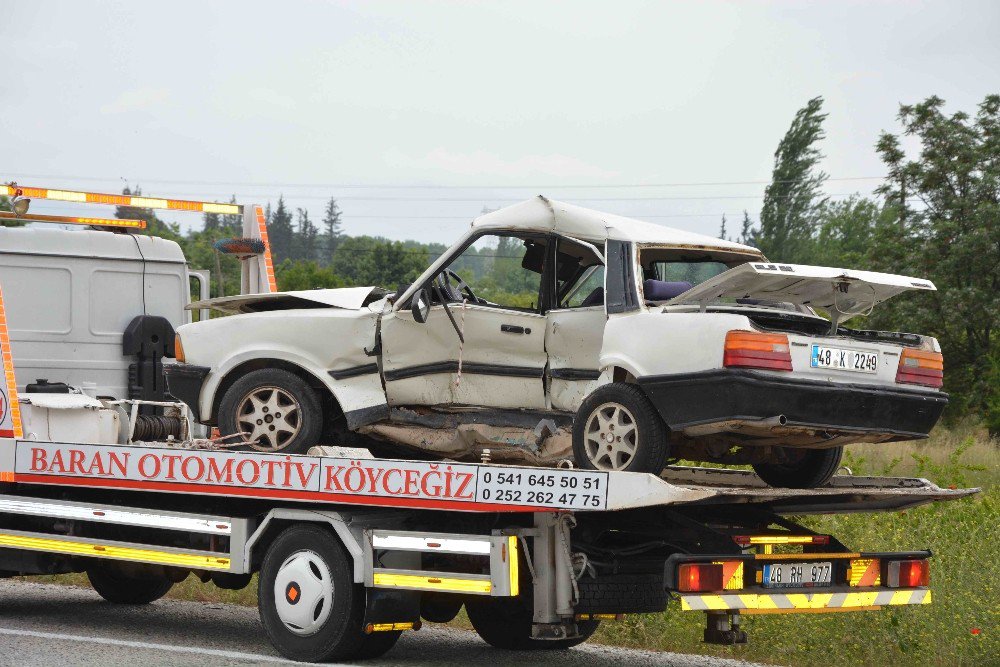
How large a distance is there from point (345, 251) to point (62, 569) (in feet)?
144

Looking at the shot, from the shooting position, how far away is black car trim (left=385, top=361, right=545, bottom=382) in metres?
7.94

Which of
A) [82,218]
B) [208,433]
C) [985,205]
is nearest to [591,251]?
[208,433]

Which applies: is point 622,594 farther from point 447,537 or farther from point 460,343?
point 460,343

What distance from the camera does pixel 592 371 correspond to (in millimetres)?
7723

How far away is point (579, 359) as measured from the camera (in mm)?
7785

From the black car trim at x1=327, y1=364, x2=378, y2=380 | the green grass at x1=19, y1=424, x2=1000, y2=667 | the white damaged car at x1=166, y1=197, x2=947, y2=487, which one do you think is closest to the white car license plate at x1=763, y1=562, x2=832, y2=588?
the white damaged car at x1=166, y1=197, x2=947, y2=487

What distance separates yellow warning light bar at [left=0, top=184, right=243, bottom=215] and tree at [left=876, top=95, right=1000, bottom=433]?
15345 mm

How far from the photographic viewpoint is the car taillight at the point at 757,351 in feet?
21.2

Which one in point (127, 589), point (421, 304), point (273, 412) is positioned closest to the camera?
point (421, 304)

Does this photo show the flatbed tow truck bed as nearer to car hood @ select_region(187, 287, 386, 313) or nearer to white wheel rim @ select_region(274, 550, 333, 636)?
white wheel rim @ select_region(274, 550, 333, 636)

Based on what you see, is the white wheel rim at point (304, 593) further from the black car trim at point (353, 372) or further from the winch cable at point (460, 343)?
the winch cable at point (460, 343)

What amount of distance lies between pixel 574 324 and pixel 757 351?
1589mm

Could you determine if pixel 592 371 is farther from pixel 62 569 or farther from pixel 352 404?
pixel 62 569

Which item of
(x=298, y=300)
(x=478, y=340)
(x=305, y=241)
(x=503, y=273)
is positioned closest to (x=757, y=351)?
(x=478, y=340)
